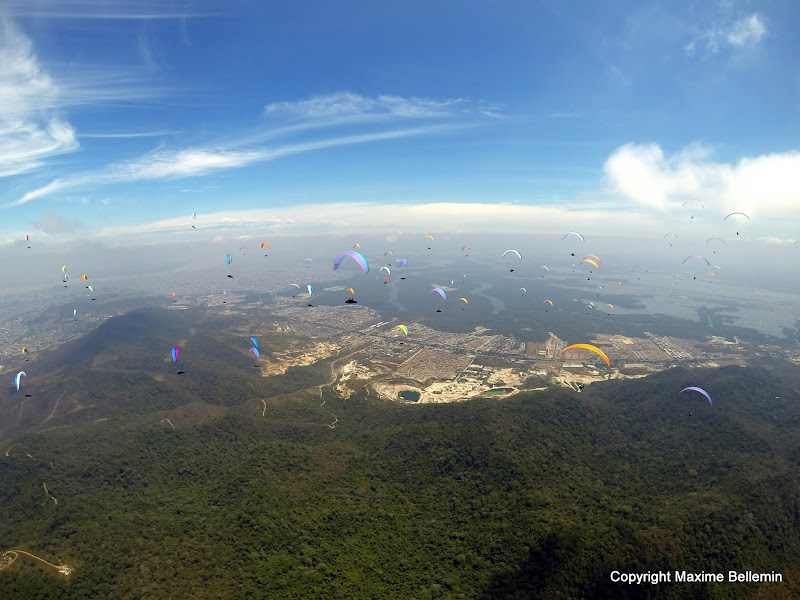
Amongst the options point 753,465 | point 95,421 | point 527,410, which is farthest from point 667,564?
point 95,421

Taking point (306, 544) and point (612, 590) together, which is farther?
point (306, 544)

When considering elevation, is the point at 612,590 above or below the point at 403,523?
above

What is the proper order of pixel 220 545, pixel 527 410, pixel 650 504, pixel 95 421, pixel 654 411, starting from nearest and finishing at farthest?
pixel 220 545 < pixel 650 504 < pixel 527 410 < pixel 654 411 < pixel 95 421

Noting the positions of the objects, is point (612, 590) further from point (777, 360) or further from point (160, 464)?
point (777, 360)

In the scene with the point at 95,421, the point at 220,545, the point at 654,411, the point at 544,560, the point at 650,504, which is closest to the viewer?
the point at 544,560

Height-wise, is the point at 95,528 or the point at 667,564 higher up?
the point at 667,564

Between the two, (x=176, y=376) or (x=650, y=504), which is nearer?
(x=650, y=504)

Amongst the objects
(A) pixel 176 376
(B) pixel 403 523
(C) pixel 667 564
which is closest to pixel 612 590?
(C) pixel 667 564

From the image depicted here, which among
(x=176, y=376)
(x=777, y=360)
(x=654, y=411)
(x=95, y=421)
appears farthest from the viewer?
(x=777, y=360)

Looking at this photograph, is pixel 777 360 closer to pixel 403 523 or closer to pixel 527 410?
pixel 527 410
